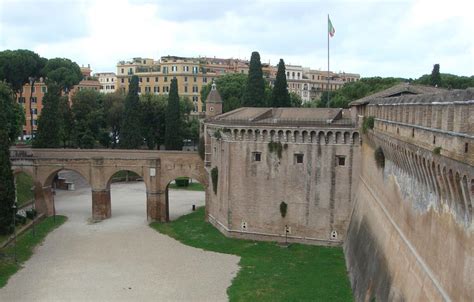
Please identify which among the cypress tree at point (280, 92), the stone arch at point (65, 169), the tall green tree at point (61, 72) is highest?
the tall green tree at point (61, 72)

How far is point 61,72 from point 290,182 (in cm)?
5806

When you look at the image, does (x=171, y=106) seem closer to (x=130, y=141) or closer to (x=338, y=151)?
(x=130, y=141)

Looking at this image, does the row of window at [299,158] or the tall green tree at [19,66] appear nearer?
the row of window at [299,158]

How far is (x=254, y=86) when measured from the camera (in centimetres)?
6100

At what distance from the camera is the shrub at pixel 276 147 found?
35.3 metres

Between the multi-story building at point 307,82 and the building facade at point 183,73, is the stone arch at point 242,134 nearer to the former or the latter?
the building facade at point 183,73

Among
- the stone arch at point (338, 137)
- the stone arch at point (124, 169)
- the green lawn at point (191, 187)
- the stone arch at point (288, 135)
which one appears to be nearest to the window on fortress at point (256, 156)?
the stone arch at point (288, 135)

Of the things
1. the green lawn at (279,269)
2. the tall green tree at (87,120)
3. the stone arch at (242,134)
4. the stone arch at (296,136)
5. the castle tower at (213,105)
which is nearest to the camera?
the green lawn at (279,269)

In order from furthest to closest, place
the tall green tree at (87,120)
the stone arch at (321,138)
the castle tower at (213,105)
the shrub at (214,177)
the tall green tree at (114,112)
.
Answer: the tall green tree at (114,112)
the tall green tree at (87,120)
the castle tower at (213,105)
the shrub at (214,177)
the stone arch at (321,138)

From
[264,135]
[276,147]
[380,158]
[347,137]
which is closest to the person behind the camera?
[380,158]

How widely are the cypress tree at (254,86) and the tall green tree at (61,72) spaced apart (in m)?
35.4

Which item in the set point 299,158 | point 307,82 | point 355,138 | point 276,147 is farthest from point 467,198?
point 307,82

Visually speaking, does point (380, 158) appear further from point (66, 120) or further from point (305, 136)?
point (66, 120)

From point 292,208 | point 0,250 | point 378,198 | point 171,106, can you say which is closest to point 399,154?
point 378,198
